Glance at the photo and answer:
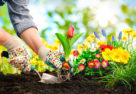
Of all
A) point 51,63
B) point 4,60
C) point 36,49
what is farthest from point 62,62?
point 4,60

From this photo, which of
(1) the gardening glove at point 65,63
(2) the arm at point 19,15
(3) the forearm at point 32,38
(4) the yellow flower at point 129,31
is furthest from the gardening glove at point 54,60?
(4) the yellow flower at point 129,31

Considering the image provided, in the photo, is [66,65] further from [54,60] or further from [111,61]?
[111,61]

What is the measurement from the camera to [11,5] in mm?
2031

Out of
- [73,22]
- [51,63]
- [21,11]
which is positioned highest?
[73,22]

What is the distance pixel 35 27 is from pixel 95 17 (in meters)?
2.79

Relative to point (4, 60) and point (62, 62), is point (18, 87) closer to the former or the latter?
point (62, 62)

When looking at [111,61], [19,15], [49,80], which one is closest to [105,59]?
[111,61]

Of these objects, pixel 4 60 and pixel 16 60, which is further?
pixel 4 60

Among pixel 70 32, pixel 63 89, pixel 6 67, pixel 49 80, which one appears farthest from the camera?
pixel 6 67

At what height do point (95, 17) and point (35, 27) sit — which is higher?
point (95, 17)

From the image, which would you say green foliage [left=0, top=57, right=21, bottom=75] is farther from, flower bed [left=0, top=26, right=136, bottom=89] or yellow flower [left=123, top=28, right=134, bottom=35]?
yellow flower [left=123, top=28, right=134, bottom=35]

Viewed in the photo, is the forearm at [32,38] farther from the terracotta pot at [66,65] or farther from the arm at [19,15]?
the terracotta pot at [66,65]

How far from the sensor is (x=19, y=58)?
5.74 ft

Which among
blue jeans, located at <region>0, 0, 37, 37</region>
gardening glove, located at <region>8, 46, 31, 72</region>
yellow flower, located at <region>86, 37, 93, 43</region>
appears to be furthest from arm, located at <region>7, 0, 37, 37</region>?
yellow flower, located at <region>86, 37, 93, 43</region>
